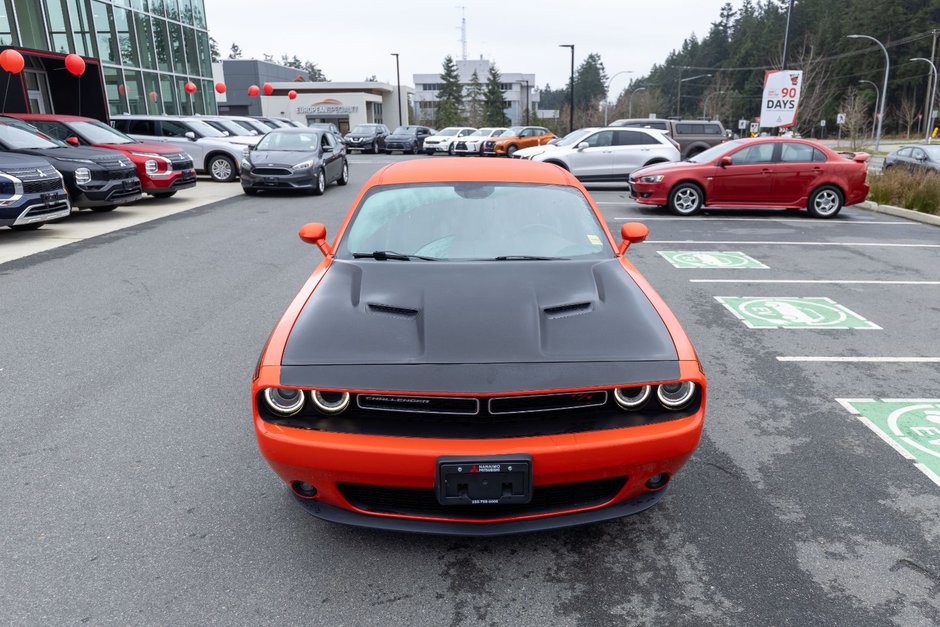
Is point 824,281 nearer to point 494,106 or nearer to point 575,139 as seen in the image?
point 575,139

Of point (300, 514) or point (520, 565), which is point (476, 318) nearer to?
point (520, 565)

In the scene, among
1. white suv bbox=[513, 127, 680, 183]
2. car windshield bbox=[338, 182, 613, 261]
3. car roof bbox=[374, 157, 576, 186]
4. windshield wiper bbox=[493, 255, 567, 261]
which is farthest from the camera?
white suv bbox=[513, 127, 680, 183]

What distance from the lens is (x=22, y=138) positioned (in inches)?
444

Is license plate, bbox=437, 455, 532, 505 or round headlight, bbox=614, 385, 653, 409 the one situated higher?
round headlight, bbox=614, 385, 653, 409

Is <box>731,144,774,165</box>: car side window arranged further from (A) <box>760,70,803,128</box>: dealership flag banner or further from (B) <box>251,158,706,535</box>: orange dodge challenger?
(B) <box>251,158,706,535</box>: orange dodge challenger

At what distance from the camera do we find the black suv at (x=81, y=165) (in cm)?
1117

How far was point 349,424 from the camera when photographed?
2.63m

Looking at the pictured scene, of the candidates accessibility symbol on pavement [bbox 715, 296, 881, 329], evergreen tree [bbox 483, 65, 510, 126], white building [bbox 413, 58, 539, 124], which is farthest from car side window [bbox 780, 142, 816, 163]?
white building [bbox 413, 58, 539, 124]

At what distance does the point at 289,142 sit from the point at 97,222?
18.4 ft

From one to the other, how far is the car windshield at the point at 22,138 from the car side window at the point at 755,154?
497 inches

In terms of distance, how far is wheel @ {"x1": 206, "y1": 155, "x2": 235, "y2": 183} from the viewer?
1862 centimetres

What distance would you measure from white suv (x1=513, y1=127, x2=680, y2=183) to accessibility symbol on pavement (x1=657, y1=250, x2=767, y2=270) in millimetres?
8750

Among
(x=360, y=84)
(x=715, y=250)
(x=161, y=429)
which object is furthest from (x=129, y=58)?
(x=360, y=84)

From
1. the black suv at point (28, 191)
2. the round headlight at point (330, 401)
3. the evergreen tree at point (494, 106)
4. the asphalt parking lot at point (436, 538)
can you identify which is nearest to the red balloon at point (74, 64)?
the black suv at point (28, 191)
